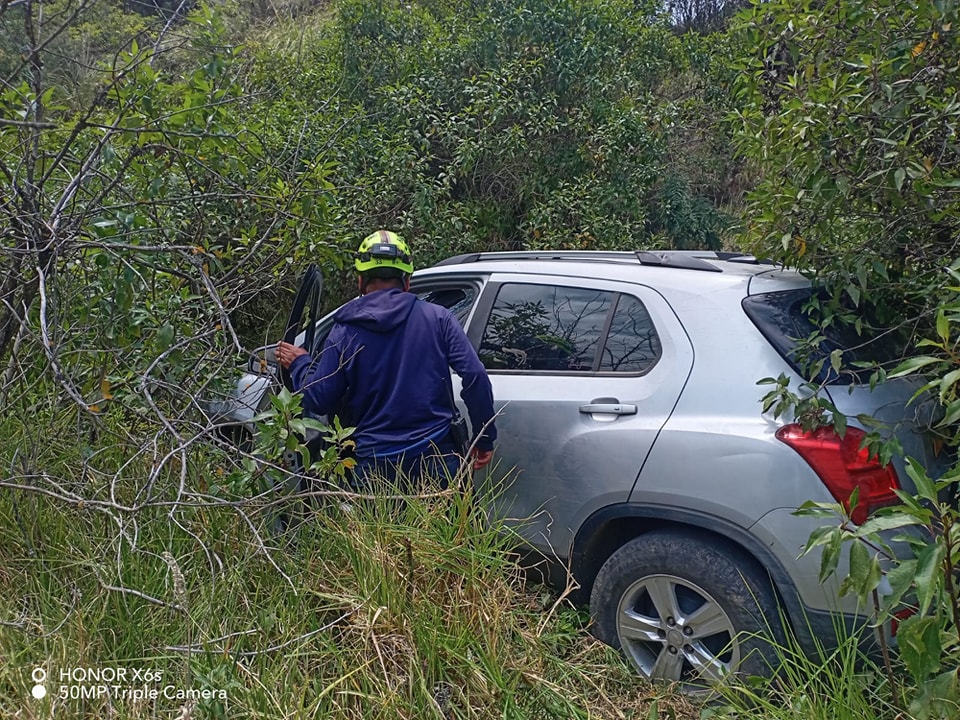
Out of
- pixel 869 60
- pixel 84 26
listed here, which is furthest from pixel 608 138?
pixel 84 26

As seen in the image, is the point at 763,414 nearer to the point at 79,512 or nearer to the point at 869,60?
the point at 869,60

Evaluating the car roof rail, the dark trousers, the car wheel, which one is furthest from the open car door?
the car wheel

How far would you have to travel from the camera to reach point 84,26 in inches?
436

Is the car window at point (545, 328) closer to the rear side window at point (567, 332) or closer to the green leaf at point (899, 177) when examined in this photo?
the rear side window at point (567, 332)

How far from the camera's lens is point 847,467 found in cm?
254

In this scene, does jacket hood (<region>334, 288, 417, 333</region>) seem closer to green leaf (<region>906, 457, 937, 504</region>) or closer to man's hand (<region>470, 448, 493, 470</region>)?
man's hand (<region>470, 448, 493, 470</region>)

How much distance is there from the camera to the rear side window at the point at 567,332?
3.23 m

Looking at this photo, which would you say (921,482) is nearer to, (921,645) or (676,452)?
(921,645)

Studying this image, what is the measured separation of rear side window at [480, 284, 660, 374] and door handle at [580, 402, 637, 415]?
177mm

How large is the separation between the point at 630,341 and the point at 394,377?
102cm

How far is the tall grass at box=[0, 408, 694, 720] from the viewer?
241 centimetres

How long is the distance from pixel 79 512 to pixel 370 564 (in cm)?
135

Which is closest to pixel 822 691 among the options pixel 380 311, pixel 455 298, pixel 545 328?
pixel 545 328

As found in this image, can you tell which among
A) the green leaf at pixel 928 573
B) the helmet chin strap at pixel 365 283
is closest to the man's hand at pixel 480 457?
the helmet chin strap at pixel 365 283
